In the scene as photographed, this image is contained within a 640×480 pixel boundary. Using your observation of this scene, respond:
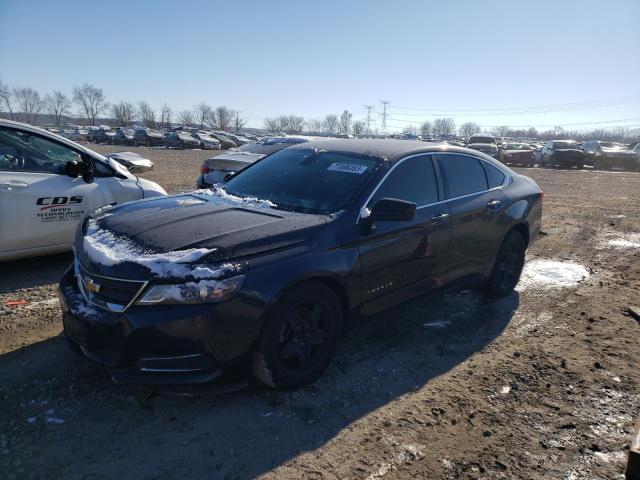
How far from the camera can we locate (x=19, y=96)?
12738 cm

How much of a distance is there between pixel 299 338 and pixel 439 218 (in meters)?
1.67

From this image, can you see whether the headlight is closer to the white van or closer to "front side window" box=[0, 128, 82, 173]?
the white van

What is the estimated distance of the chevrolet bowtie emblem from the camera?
282 cm

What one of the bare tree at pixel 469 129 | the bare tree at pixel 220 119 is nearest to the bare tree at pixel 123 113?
the bare tree at pixel 220 119

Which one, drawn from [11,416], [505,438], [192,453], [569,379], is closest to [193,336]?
[192,453]

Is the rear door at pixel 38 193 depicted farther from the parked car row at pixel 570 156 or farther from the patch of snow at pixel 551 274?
the parked car row at pixel 570 156

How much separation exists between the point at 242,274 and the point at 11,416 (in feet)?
5.27

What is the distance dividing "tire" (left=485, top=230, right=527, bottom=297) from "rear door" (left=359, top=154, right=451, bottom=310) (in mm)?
1137

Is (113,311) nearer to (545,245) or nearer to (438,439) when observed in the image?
(438,439)

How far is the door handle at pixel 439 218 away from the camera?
3915 millimetres

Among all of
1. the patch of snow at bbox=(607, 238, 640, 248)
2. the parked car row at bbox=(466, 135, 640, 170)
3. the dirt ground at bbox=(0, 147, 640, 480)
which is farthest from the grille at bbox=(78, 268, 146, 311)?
the parked car row at bbox=(466, 135, 640, 170)

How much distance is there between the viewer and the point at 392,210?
3297mm

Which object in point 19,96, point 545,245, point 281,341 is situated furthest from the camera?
point 19,96

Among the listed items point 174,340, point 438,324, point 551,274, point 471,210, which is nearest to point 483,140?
point 551,274
